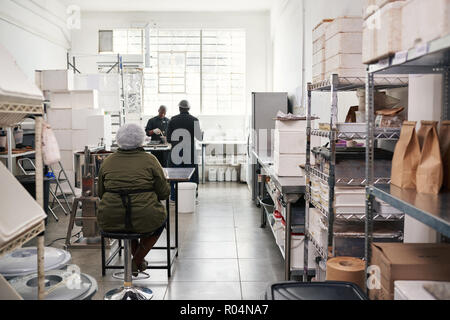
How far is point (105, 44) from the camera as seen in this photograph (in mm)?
10500

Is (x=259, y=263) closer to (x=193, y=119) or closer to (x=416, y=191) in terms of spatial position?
(x=416, y=191)

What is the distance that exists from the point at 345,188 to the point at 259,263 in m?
1.84

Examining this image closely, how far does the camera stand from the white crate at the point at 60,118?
7.70m

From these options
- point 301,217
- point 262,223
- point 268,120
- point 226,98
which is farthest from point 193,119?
point 301,217

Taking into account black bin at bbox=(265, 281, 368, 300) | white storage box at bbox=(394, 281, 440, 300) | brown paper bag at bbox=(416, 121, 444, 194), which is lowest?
black bin at bbox=(265, 281, 368, 300)

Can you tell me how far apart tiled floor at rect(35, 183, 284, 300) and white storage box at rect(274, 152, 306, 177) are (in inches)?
37.8

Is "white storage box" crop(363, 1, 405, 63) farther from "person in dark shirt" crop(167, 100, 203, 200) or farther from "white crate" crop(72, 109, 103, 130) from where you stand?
"white crate" crop(72, 109, 103, 130)

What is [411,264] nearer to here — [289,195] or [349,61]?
[349,61]

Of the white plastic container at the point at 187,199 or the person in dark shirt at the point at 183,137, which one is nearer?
the white plastic container at the point at 187,199

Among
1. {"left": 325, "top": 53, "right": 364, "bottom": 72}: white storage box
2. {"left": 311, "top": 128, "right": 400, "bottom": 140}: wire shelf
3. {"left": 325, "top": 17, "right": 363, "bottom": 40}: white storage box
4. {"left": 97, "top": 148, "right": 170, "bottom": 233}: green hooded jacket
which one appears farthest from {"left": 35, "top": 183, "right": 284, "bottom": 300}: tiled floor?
{"left": 325, "top": 17, "right": 363, "bottom": 40}: white storage box

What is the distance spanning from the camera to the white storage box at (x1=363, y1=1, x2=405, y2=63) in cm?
172

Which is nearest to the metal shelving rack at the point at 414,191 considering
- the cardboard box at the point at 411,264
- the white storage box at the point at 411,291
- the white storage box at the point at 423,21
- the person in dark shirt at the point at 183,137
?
the white storage box at the point at 423,21

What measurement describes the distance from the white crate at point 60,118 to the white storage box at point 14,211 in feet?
20.5

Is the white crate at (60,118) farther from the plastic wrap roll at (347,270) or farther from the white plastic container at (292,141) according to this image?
the plastic wrap roll at (347,270)
